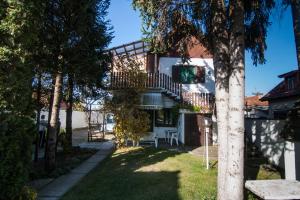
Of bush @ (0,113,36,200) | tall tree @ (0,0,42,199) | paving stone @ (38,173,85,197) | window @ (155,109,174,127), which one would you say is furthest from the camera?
window @ (155,109,174,127)

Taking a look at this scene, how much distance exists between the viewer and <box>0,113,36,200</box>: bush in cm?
731

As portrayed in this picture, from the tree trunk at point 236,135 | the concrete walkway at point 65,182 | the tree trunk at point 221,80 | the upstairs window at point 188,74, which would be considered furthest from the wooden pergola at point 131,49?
the tree trunk at point 236,135

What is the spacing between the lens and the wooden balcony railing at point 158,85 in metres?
22.6

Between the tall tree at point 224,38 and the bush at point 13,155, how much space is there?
4723mm

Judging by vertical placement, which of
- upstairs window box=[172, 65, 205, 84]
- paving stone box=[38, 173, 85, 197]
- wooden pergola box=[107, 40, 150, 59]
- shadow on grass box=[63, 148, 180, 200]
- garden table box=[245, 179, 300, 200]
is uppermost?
wooden pergola box=[107, 40, 150, 59]

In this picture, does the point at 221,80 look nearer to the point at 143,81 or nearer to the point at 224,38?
the point at 224,38

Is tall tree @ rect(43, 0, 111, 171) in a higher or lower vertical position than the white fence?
higher

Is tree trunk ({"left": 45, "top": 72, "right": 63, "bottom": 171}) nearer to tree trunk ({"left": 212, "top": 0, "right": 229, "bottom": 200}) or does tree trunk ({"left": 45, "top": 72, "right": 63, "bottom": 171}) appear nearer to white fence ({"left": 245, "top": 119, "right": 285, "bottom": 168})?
tree trunk ({"left": 212, "top": 0, "right": 229, "bottom": 200})

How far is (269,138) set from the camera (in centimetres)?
1647

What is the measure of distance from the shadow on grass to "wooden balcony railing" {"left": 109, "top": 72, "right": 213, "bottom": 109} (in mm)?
8065

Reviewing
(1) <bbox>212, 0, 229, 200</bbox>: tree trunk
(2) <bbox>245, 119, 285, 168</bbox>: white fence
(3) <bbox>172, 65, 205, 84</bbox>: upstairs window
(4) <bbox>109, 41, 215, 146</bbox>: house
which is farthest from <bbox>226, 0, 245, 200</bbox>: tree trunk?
(3) <bbox>172, 65, 205, 84</bbox>: upstairs window

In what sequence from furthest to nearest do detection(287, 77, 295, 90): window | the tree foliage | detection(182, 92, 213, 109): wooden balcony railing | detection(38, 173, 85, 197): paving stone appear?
detection(182, 92, 213, 109): wooden balcony railing < detection(287, 77, 295, 90): window < detection(38, 173, 85, 197): paving stone < the tree foliage

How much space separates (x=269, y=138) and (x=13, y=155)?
43.9 feet

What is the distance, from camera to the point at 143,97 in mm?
23938
